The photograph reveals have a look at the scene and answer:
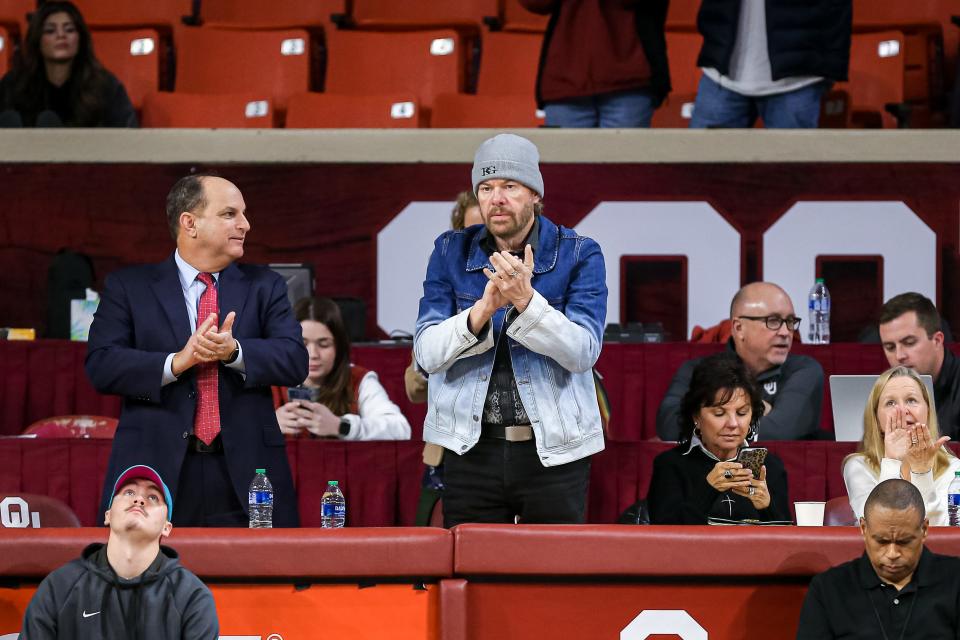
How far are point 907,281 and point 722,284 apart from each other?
970 millimetres

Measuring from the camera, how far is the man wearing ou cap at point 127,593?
130 inches

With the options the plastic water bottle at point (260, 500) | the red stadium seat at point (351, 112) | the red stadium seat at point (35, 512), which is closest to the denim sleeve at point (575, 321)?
the plastic water bottle at point (260, 500)

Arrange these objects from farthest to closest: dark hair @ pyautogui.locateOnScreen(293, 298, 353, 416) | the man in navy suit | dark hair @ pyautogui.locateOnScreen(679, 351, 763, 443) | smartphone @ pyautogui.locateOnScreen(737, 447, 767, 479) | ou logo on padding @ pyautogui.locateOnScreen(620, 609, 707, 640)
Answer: dark hair @ pyautogui.locateOnScreen(293, 298, 353, 416) < dark hair @ pyautogui.locateOnScreen(679, 351, 763, 443) < smartphone @ pyautogui.locateOnScreen(737, 447, 767, 479) < the man in navy suit < ou logo on padding @ pyautogui.locateOnScreen(620, 609, 707, 640)

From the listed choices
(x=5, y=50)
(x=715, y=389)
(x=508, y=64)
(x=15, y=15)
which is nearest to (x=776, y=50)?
(x=508, y=64)

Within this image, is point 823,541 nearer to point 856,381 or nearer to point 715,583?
→ point 715,583

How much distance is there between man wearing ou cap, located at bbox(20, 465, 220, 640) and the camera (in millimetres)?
3312

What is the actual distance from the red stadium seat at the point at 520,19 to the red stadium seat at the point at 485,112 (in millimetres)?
629

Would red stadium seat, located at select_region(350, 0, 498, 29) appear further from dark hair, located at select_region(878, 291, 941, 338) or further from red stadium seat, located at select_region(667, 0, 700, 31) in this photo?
dark hair, located at select_region(878, 291, 941, 338)

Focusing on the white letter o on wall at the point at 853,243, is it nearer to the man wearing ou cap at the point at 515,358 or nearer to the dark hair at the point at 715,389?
the dark hair at the point at 715,389

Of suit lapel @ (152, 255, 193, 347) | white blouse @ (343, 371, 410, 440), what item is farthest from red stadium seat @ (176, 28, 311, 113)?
suit lapel @ (152, 255, 193, 347)

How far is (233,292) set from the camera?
13.3 ft

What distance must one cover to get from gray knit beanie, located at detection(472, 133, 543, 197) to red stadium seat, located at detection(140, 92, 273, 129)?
159 inches

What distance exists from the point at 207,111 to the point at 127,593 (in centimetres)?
487

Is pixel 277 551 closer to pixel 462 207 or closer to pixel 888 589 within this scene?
pixel 888 589
